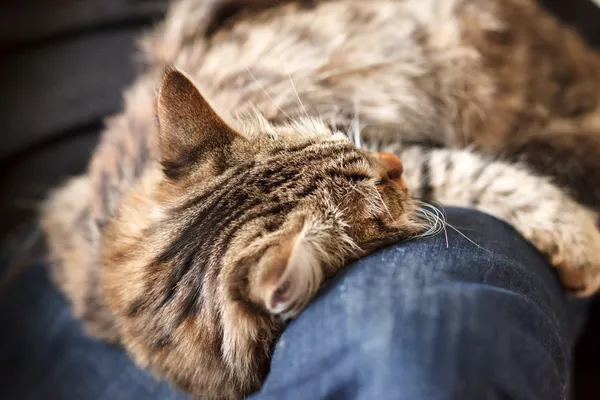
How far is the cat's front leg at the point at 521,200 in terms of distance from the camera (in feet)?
3.06

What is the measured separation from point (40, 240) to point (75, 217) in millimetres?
269

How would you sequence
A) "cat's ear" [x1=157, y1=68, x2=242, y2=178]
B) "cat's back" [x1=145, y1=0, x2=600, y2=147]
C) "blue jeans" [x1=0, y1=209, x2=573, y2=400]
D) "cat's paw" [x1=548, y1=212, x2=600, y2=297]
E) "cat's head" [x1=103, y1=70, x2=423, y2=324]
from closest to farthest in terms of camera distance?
1. "blue jeans" [x1=0, y1=209, x2=573, y2=400]
2. "cat's head" [x1=103, y1=70, x2=423, y2=324]
3. "cat's ear" [x1=157, y1=68, x2=242, y2=178]
4. "cat's paw" [x1=548, y1=212, x2=600, y2=297]
5. "cat's back" [x1=145, y1=0, x2=600, y2=147]

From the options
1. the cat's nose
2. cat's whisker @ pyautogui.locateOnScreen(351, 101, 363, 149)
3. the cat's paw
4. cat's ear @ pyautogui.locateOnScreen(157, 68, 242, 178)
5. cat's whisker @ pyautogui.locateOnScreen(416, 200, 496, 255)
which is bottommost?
the cat's paw

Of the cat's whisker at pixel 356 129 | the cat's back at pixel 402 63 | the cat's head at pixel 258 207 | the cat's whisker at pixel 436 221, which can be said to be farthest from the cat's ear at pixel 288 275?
the cat's back at pixel 402 63

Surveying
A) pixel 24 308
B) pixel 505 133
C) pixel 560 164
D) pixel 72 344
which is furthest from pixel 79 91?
pixel 560 164

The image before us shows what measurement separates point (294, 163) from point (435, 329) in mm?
331

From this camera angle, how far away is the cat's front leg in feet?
3.06

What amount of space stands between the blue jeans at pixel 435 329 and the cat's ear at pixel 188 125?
1.00ft

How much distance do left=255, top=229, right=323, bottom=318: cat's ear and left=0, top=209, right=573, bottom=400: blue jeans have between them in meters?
0.02

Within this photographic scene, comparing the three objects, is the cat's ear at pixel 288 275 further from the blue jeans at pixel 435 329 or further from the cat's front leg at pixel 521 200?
the cat's front leg at pixel 521 200

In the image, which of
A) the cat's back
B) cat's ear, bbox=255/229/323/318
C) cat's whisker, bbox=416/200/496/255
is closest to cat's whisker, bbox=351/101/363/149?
the cat's back

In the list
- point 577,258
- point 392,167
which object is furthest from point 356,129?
point 577,258

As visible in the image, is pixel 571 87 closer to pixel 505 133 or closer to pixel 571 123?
pixel 571 123

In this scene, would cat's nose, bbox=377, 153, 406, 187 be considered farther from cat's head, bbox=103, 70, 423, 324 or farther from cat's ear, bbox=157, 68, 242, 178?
cat's ear, bbox=157, 68, 242, 178
